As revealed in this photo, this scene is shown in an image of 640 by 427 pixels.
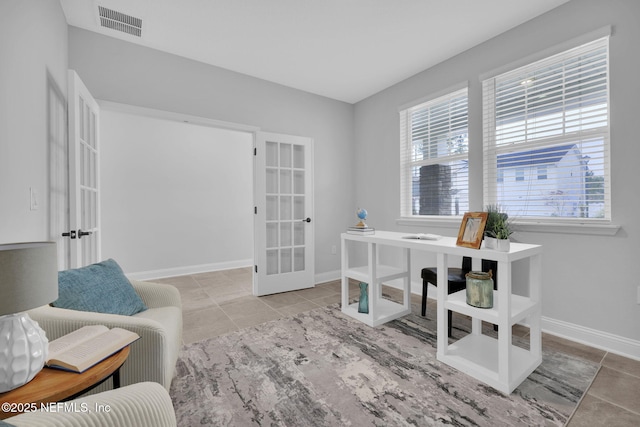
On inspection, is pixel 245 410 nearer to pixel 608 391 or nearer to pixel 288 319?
pixel 288 319

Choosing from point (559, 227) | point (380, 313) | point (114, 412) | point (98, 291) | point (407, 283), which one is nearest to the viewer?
point (114, 412)

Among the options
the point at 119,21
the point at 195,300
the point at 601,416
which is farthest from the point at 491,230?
the point at 119,21

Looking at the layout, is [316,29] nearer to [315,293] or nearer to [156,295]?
[156,295]

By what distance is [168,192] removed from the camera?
183 inches

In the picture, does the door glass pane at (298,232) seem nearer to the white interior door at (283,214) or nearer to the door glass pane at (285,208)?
the white interior door at (283,214)

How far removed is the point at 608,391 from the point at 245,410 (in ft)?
6.74

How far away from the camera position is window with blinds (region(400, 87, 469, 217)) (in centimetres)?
308

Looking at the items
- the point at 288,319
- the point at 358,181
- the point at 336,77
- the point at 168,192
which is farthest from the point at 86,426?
the point at 168,192

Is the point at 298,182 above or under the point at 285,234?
above

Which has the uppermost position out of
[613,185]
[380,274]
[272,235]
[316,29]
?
[316,29]

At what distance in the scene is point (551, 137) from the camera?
2.39 meters

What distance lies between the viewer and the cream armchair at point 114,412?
69cm

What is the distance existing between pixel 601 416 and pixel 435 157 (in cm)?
253

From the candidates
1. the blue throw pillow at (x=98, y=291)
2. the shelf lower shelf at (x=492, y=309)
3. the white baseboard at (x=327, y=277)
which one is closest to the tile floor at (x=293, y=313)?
the white baseboard at (x=327, y=277)
